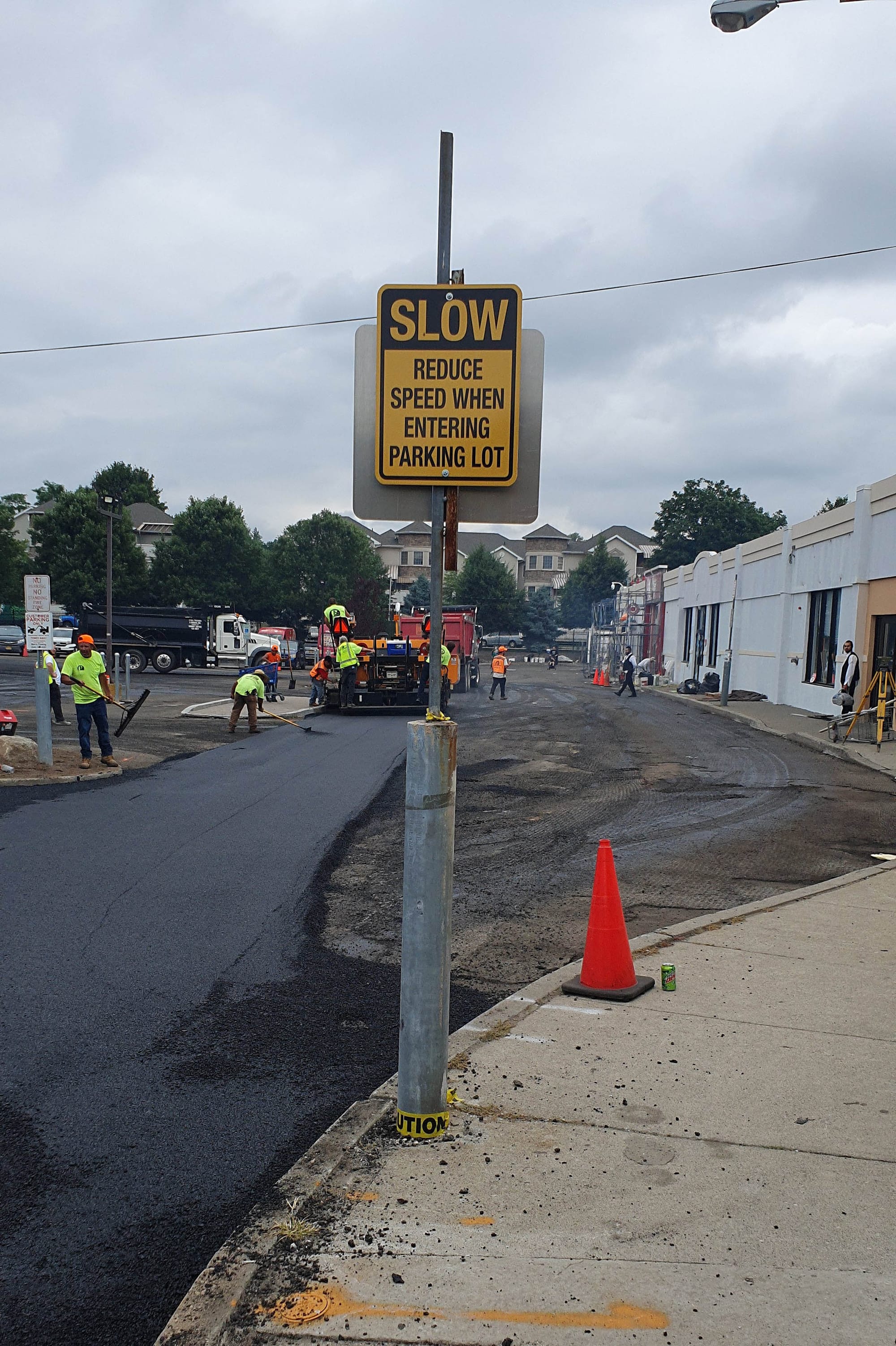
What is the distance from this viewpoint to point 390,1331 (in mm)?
2777

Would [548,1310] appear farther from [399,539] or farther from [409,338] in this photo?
[399,539]

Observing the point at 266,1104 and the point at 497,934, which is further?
the point at 497,934

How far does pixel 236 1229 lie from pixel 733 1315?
1486 millimetres

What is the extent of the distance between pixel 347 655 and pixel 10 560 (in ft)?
165

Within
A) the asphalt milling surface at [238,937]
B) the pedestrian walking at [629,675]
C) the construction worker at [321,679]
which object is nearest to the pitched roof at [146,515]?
the pedestrian walking at [629,675]

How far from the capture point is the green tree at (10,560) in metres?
66.0

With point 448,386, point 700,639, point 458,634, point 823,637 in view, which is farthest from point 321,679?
point 700,639

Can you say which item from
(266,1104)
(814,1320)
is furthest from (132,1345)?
(814,1320)

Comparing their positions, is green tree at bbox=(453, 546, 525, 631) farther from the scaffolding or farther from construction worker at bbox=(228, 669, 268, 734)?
construction worker at bbox=(228, 669, 268, 734)

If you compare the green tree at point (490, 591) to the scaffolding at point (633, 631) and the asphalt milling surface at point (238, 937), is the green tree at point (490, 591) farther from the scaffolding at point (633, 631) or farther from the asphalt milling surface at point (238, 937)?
the asphalt milling surface at point (238, 937)

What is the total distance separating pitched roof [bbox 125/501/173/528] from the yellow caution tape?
85.9 m

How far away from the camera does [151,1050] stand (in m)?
4.82

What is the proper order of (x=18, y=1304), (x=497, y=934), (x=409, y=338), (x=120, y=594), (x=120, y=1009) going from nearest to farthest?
1. (x=18, y=1304)
2. (x=409, y=338)
3. (x=120, y=1009)
4. (x=497, y=934)
5. (x=120, y=594)

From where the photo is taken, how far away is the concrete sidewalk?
2854 millimetres
